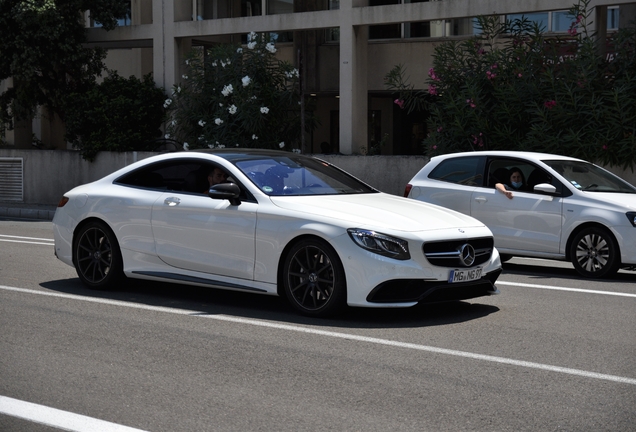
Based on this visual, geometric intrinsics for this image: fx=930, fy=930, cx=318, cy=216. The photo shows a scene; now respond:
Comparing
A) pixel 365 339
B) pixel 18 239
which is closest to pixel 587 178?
pixel 365 339

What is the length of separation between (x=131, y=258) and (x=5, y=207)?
51.6 feet

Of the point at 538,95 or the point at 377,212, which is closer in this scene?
the point at 377,212

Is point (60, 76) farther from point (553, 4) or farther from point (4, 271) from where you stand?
point (4, 271)

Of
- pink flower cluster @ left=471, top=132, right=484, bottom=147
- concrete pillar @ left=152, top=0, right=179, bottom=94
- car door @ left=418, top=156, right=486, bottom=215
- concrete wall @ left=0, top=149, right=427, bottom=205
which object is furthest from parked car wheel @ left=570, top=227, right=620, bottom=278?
concrete pillar @ left=152, top=0, right=179, bottom=94

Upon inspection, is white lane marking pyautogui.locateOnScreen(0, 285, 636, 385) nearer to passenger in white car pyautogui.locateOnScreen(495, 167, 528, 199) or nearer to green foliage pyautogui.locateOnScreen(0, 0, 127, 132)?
passenger in white car pyautogui.locateOnScreen(495, 167, 528, 199)

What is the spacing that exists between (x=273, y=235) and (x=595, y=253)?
482 cm

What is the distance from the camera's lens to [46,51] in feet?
80.2

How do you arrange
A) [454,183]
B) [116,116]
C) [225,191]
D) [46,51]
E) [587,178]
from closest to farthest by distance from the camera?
[225,191], [587,178], [454,183], [116,116], [46,51]

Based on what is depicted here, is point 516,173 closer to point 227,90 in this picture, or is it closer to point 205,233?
point 205,233

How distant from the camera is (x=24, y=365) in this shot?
6.32m

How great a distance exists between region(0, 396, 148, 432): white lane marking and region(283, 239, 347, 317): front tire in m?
3.06

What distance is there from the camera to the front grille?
773 cm

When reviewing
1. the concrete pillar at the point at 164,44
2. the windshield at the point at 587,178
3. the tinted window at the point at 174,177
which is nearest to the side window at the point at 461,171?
the windshield at the point at 587,178

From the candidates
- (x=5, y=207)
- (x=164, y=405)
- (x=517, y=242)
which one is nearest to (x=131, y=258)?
(x=164, y=405)
